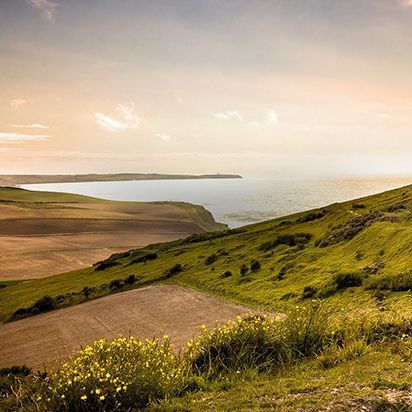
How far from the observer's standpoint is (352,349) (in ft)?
44.8

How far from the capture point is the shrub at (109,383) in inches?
418

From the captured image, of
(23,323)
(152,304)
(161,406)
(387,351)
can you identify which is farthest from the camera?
(23,323)

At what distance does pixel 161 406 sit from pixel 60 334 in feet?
84.4

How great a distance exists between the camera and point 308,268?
112ft

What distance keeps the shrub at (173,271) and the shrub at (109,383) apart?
3627cm

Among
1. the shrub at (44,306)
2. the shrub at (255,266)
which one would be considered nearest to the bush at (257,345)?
the shrub at (255,266)

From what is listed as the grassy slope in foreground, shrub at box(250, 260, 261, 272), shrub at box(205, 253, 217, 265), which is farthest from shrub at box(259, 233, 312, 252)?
shrub at box(250, 260, 261, 272)

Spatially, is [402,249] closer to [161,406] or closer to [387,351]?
[387,351]

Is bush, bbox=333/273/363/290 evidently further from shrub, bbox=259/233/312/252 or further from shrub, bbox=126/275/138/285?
shrub, bbox=126/275/138/285

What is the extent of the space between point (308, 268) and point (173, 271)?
20628 millimetres

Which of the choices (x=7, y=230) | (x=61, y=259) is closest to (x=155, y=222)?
(x=7, y=230)

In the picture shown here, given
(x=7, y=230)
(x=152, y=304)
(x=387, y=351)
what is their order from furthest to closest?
(x=7, y=230) → (x=152, y=304) → (x=387, y=351)

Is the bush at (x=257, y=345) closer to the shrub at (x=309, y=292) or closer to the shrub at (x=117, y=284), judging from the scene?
the shrub at (x=309, y=292)

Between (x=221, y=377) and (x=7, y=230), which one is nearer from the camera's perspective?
(x=221, y=377)
